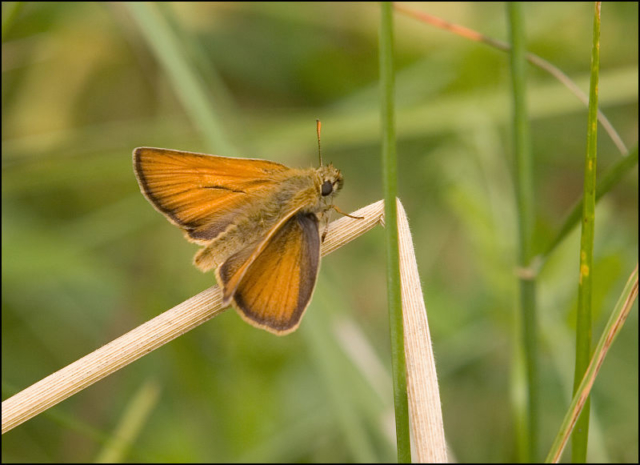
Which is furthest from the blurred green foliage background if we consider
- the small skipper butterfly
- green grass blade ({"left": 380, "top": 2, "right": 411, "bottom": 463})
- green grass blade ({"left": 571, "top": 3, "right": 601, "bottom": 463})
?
green grass blade ({"left": 380, "top": 2, "right": 411, "bottom": 463})

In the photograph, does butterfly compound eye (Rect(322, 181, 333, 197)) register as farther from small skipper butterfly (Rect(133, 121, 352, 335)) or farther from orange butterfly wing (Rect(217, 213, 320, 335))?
orange butterfly wing (Rect(217, 213, 320, 335))

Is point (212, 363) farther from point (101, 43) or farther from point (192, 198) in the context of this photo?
point (101, 43)

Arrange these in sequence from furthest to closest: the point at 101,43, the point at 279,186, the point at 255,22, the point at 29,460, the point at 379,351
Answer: the point at 255,22
the point at 101,43
the point at 379,351
the point at 29,460
the point at 279,186

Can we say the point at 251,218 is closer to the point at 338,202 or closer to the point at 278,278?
the point at 278,278

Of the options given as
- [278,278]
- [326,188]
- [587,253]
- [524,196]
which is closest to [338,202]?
[326,188]

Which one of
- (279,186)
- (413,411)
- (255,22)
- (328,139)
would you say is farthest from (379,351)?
(255,22)

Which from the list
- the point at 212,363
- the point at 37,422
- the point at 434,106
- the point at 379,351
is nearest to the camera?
the point at 212,363
